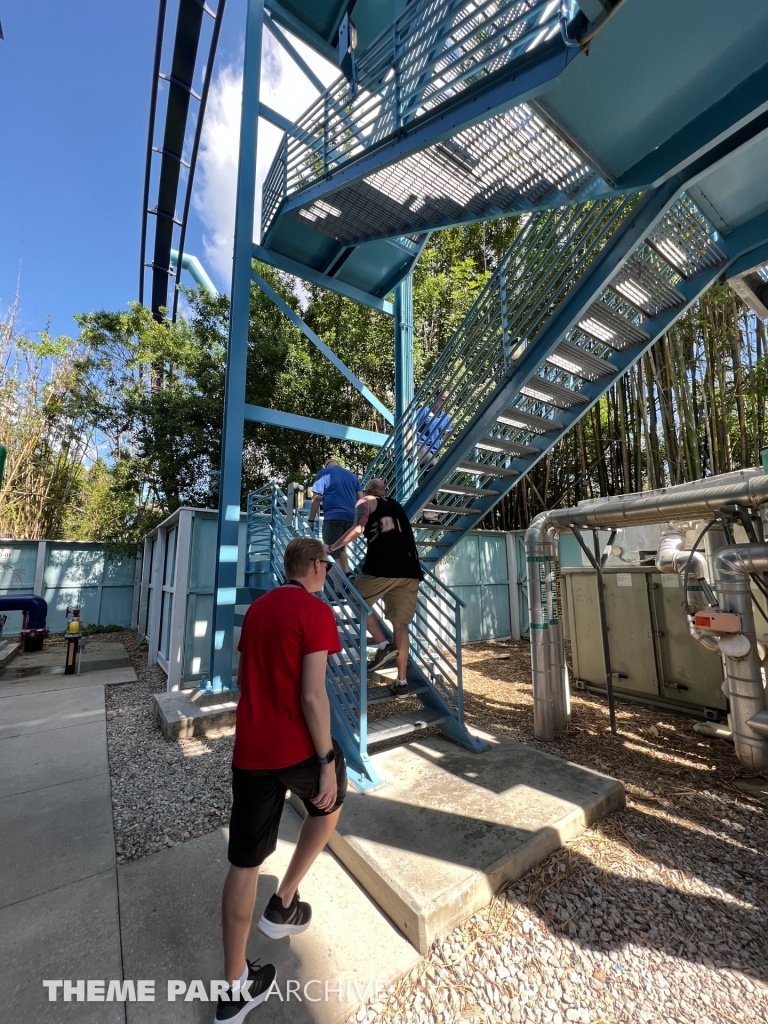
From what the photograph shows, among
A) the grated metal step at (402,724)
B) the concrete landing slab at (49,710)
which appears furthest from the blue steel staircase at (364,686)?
the concrete landing slab at (49,710)

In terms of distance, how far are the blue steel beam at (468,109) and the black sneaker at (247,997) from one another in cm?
422

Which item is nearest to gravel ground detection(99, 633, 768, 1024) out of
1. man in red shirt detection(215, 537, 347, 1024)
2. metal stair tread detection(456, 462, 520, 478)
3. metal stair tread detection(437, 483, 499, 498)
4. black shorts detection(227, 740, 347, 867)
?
man in red shirt detection(215, 537, 347, 1024)

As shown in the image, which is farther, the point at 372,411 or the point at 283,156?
the point at 372,411

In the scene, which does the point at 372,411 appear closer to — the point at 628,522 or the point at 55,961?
the point at 628,522

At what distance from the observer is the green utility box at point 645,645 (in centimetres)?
456

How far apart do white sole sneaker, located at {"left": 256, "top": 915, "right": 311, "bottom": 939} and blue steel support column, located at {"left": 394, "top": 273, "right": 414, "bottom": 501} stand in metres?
5.28


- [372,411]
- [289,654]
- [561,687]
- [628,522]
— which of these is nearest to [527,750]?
[561,687]

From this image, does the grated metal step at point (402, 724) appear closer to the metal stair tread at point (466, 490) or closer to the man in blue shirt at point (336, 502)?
the man in blue shirt at point (336, 502)

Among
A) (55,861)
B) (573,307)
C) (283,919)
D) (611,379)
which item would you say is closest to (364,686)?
(283,919)

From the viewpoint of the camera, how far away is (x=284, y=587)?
183 centimetres

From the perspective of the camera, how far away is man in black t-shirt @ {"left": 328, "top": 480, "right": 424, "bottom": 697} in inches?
147

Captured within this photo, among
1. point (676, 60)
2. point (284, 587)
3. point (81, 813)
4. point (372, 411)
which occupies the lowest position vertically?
point (81, 813)

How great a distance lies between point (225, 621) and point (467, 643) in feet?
18.7

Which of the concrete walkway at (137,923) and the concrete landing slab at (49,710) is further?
the concrete landing slab at (49,710)
